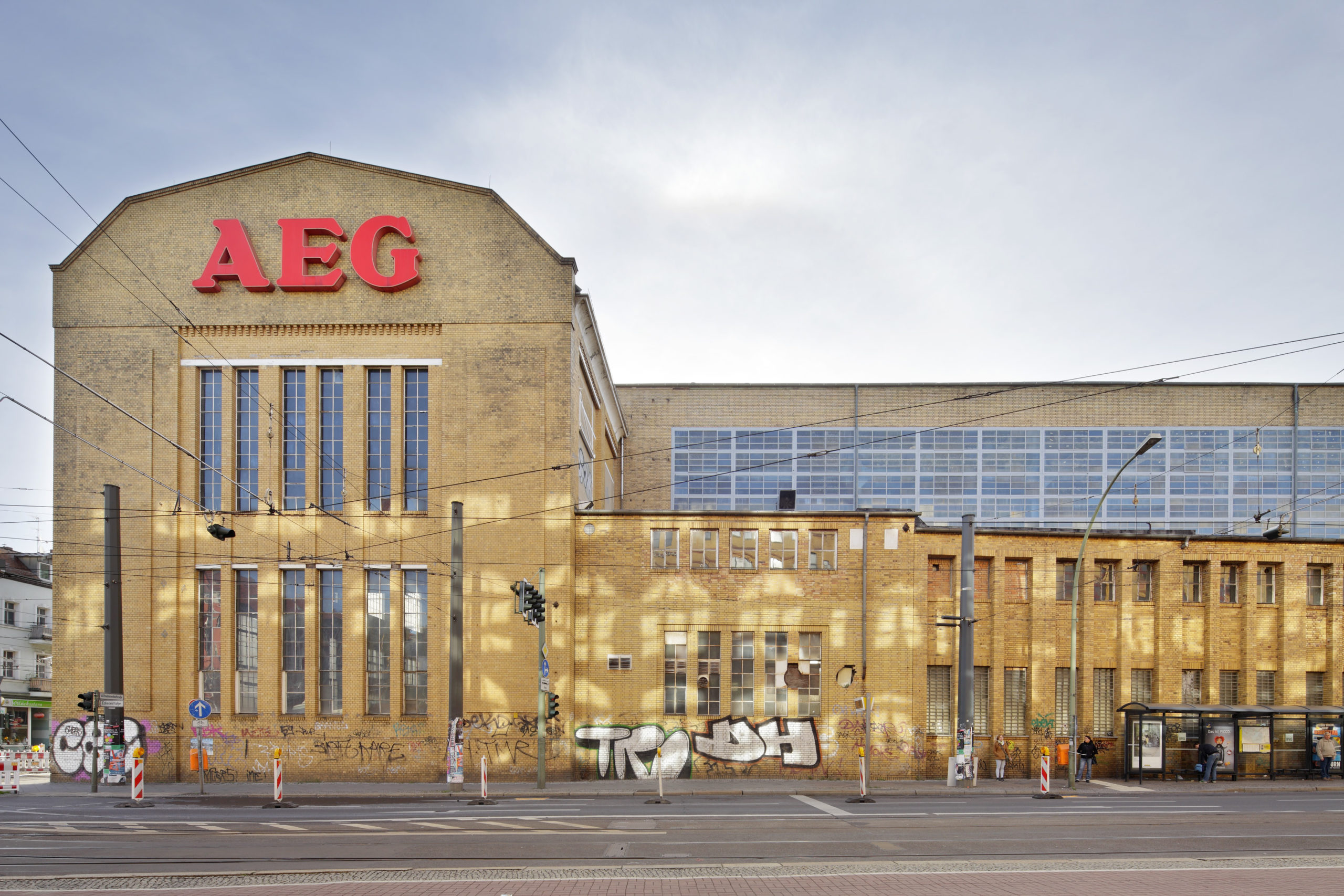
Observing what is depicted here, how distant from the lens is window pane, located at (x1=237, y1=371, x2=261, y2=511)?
2794 cm

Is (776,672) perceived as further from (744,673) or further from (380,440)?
(380,440)

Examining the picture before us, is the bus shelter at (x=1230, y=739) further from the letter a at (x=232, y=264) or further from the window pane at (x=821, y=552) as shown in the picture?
the letter a at (x=232, y=264)

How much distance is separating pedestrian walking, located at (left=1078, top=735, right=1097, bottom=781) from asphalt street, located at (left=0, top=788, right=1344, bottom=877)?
13.4 feet

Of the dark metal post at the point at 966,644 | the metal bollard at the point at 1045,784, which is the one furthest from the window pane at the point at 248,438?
the metal bollard at the point at 1045,784

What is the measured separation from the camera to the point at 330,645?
2756 cm

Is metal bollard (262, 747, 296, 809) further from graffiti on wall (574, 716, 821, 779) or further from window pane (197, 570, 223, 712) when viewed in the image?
graffiti on wall (574, 716, 821, 779)

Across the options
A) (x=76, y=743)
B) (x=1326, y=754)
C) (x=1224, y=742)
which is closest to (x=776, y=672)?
(x=1224, y=742)

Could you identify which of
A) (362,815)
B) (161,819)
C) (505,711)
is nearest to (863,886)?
(362,815)

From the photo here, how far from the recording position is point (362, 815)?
19344mm

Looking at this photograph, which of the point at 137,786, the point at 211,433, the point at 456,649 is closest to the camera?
the point at 137,786

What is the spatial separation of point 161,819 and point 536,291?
16593 mm

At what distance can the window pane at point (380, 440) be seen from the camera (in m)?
27.8

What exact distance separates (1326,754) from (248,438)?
1368 inches

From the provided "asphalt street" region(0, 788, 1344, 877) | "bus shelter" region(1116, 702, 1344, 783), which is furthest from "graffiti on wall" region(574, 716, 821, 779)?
"bus shelter" region(1116, 702, 1344, 783)
